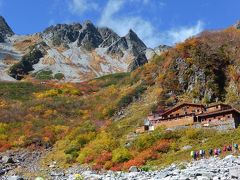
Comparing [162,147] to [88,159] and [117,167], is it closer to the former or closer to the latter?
[117,167]

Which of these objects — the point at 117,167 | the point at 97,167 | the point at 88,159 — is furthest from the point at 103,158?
the point at 117,167

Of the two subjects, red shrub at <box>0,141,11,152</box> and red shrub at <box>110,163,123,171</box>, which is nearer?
red shrub at <box>110,163,123,171</box>

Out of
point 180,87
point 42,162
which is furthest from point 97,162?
point 180,87

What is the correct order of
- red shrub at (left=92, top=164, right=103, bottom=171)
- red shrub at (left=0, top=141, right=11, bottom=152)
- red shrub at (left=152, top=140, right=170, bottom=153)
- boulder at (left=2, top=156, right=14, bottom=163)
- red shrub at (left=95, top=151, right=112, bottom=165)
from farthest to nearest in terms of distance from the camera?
red shrub at (left=0, top=141, right=11, bottom=152)
boulder at (left=2, top=156, right=14, bottom=163)
red shrub at (left=95, top=151, right=112, bottom=165)
red shrub at (left=152, top=140, right=170, bottom=153)
red shrub at (left=92, top=164, right=103, bottom=171)

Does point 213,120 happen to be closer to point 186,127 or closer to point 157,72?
point 186,127

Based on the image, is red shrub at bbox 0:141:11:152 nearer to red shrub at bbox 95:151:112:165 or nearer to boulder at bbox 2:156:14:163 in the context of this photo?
boulder at bbox 2:156:14:163

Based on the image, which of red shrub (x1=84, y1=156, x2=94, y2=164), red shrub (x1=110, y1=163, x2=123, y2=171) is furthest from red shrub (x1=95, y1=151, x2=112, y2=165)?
red shrub (x1=110, y1=163, x2=123, y2=171)

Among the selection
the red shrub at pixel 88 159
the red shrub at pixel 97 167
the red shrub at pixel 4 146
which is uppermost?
the red shrub at pixel 4 146

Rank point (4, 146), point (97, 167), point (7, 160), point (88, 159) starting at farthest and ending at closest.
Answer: point (4, 146) < point (7, 160) < point (88, 159) < point (97, 167)

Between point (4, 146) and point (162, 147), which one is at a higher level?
point (4, 146)

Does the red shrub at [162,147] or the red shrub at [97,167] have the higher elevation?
the red shrub at [162,147]

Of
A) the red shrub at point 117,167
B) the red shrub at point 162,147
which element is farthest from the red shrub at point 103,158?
the red shrub at point 162,147

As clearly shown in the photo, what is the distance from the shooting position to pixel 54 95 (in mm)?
138500

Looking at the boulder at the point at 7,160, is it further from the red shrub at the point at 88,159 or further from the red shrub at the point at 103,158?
the red shrub at the point at 103,158
